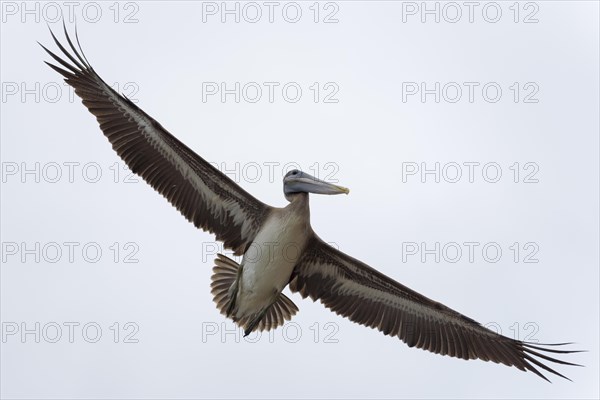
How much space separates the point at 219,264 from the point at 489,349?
3.65 m

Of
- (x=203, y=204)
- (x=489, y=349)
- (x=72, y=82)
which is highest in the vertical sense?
(x=72, y=82)

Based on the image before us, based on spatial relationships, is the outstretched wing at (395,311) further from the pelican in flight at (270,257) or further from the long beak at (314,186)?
the long beak at (314,186)

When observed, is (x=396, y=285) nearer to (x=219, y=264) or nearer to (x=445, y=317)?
(x=445, y=317)

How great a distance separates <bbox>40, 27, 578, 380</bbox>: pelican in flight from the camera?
51.0ft

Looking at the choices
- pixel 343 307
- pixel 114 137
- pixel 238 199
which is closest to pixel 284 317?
pixel 343 307

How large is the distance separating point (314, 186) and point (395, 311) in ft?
7.13


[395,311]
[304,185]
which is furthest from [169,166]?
[395,311]

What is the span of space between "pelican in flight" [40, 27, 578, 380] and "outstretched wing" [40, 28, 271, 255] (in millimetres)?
13

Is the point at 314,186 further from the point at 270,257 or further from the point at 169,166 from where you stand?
the point at 169,166

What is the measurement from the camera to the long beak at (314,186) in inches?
604

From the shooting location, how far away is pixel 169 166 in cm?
1598

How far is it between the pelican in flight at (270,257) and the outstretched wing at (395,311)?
0.04ft

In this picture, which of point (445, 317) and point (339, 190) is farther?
point (445, 317)

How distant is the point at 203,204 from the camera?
16.1m
